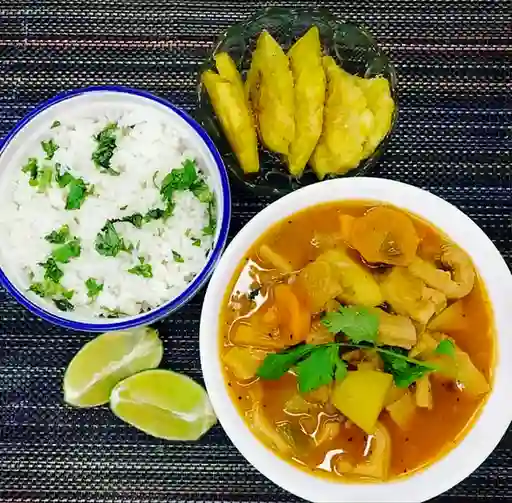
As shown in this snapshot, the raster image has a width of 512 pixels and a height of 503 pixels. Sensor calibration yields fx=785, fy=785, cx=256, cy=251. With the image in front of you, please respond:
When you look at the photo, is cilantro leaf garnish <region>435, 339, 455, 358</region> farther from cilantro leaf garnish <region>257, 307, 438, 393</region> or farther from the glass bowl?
the glass bowl

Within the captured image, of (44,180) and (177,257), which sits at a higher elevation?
(44,180)

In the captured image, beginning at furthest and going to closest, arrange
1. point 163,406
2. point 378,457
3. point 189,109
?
point 189,109 → point 163,406 → point 378,457

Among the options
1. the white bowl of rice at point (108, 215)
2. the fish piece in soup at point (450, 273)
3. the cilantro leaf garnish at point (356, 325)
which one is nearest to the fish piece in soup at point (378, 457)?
the cilantro leaf garnish at point (356, 325)

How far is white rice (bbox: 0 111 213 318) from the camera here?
86.3 inches

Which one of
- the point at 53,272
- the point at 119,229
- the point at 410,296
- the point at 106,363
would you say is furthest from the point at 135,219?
the point at 410,296

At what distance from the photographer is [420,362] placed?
1988 millimetres

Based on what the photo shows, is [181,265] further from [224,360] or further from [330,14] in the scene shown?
[330,14]

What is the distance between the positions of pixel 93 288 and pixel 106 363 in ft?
0.89

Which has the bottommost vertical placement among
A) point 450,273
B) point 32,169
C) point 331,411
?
point 331,411

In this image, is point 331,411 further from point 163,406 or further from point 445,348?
point 163,406

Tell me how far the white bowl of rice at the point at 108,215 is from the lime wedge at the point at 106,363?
16 cm

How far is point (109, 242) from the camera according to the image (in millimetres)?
2172

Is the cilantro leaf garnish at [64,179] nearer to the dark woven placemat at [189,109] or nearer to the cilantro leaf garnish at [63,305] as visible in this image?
the cilantro leaf garnish at [63,305]

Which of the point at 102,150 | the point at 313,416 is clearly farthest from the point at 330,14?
the point at 313,416
